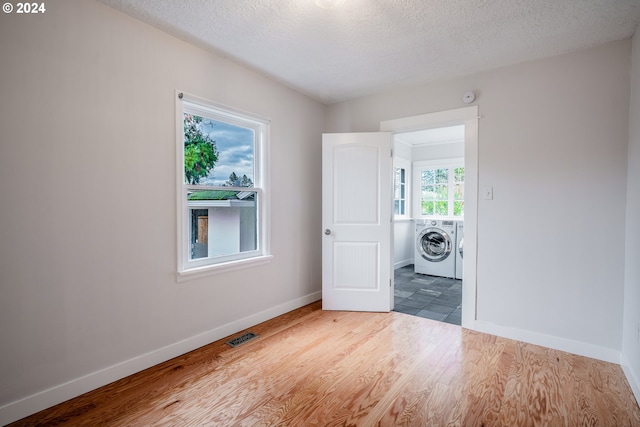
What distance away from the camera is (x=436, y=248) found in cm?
527

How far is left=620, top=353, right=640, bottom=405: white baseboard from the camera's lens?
1.91 m

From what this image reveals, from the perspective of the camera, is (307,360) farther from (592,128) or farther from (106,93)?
(592,128)

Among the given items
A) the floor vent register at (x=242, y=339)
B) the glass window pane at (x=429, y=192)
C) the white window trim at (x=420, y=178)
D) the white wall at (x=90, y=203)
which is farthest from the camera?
the glass window pane at (x=429, y=192)

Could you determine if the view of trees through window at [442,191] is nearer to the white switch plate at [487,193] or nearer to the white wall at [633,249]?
the white switch plate at [487,193]

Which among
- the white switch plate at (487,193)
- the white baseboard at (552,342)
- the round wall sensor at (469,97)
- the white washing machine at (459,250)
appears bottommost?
the white baseboard at (552,342)

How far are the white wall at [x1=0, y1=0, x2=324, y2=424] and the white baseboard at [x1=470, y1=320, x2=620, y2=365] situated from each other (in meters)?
2.40

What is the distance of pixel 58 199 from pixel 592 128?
373cm

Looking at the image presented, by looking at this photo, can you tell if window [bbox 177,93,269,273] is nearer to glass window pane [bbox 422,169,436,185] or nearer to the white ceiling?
the white ceiling

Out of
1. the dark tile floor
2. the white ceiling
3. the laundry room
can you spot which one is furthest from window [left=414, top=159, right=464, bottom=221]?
the white ceiling

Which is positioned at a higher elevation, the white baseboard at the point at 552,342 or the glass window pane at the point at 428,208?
the glass window pane at the point at 428,208

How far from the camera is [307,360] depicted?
2.38 metres

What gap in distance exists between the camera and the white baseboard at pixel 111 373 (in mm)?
1704

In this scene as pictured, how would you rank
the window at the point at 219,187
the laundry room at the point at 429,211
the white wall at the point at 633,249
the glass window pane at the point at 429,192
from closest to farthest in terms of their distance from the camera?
the white wall at the point at 633,249 → the window at the point at 219,187 → the laundry room at the point at 429,211 → the glass window pane at the point at 429,192

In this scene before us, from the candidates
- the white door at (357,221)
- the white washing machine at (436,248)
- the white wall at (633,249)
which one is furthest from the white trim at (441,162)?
the white wall at (633,249)
